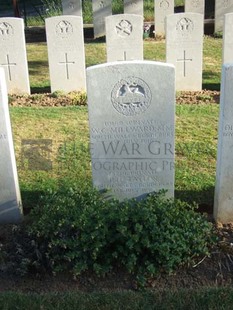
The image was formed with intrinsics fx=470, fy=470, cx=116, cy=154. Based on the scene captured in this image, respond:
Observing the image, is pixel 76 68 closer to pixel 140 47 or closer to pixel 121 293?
pixel 140 47

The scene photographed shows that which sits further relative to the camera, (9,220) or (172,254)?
(9,220)

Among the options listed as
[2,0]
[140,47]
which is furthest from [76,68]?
[2,0]

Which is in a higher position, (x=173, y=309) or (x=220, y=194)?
(x=220, y=194)

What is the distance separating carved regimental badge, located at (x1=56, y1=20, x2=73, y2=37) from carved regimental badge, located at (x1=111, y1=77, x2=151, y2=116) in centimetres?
454

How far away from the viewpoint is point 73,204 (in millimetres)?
3932

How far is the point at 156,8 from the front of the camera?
13547 mm

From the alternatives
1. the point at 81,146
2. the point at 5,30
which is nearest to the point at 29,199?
the point at 81,146

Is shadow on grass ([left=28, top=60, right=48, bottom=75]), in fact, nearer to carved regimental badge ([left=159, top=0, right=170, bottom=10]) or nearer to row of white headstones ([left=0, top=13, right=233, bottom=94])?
row of white headstones ([left=0, top=13, right=233, bottom=94])

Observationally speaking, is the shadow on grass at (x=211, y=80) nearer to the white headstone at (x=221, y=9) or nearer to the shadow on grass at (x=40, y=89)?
the shadow on grass at (x=40, y=89)

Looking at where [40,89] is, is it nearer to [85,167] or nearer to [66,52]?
[66,52]

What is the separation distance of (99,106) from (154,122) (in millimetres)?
504

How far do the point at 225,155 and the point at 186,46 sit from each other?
472cm

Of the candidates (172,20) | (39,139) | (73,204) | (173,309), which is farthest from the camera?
(172,20)

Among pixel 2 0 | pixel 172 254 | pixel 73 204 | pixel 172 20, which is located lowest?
pixel 172 254
